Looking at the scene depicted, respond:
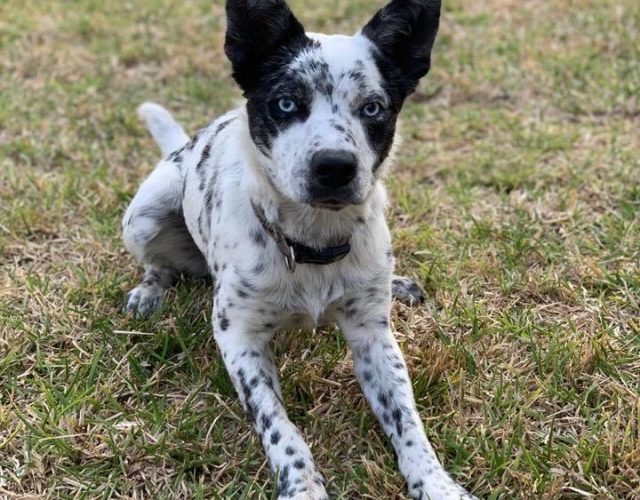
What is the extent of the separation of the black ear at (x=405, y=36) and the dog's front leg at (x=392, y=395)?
951 mm

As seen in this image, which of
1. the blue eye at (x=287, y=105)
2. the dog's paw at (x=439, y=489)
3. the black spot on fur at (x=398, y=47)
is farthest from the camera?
the black spot on fur at (x=398, y=47)

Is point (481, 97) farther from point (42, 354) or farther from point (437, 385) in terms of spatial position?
point (42, 354)

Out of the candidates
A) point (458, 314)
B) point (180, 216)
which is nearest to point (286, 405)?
point (458, 314)

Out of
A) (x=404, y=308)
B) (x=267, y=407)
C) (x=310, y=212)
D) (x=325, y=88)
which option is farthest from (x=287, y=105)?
(x=404, y=308)

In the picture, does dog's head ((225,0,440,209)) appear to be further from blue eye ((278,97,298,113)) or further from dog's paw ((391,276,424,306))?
dog's paw ((391,276,424,306))

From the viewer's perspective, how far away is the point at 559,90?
639cm

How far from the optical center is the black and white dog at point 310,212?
114 inches

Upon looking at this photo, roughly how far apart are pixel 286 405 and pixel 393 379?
473 mm

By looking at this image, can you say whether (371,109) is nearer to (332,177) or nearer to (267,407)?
(332,177)

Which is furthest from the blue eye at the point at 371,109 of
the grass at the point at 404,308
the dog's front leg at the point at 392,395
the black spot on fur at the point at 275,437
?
the black spot on fur at the point at 275,437

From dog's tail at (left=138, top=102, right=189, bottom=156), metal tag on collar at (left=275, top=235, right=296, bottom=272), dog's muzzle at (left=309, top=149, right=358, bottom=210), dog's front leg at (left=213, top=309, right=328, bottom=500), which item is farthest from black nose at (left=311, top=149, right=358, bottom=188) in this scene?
Result: dog's tail at (left=138, top=102, right=189, bottom=156)

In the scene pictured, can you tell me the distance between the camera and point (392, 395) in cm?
315

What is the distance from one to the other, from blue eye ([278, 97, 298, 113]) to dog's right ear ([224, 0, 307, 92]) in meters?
0.22

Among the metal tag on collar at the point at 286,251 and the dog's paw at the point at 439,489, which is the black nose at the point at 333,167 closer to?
the metal tag on collar at the point at 286,251
